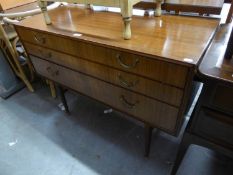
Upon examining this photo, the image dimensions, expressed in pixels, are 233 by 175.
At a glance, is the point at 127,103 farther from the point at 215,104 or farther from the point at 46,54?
the point at 46,54

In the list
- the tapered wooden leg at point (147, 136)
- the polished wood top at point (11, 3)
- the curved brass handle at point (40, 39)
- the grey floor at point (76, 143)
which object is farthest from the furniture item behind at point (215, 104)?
the polished wood top at point (11, 3)

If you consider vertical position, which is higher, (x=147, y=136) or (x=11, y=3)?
(x=11, y=3)

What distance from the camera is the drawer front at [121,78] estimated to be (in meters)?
0.74

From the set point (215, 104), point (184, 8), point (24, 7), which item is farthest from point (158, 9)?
point (24, 7)

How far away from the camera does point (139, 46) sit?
73cm

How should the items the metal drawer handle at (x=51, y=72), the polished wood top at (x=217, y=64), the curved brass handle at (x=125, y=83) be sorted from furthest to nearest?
the metal drawer handle at (x=51, y=72) → the curved brass handle at (x=125, y=83) → the polished wood top at (x=217, y=64)

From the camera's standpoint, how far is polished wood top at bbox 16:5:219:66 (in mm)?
679

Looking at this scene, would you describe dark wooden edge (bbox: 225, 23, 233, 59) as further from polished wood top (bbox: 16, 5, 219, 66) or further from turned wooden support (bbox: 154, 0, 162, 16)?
turned wooden support (bbox: 154, 0, 162, 16)

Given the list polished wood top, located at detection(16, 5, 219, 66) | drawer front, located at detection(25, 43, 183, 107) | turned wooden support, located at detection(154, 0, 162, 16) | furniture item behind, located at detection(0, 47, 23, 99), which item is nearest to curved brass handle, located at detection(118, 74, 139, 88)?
drawer front, located at detection(25, 43, 183, 107)

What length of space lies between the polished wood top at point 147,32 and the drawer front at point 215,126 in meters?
0.22

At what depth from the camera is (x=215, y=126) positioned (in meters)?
0.69

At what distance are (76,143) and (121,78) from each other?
0.77 m

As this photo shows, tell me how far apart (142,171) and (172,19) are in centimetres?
94

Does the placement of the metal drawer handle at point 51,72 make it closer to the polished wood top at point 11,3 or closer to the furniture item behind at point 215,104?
the furniture item behind at point 215,104
